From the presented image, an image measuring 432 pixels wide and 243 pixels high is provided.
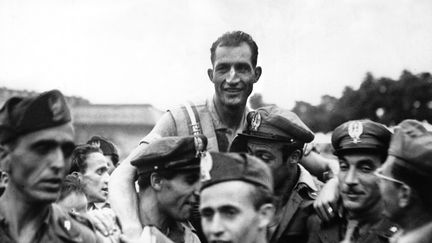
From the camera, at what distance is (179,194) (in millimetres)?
4641

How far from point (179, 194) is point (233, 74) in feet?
4.56

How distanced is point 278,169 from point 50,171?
2.09 meters

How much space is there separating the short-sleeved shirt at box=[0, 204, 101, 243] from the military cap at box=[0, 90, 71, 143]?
0.52 metres

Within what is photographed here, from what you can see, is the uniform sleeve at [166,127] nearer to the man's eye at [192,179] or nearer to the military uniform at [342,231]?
the man's eye at [192,179]

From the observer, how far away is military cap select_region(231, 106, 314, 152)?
5359 millimetres

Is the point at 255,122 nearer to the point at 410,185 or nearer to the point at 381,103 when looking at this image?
the point at 410,185

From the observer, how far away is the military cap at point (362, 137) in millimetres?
4828

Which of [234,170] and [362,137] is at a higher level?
[362,137]

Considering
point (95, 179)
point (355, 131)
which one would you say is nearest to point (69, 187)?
point (95, 179)

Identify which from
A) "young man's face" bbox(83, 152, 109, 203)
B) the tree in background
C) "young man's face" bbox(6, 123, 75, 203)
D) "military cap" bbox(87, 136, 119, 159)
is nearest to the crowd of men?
"young man's face" bbox(6, 123, 75, 203)

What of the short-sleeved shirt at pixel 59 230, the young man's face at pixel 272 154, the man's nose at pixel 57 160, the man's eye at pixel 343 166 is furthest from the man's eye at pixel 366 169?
the man's nose at pixel 57 160

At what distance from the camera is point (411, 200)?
3943 mm

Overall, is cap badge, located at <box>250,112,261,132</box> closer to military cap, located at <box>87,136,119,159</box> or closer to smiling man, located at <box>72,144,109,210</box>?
smiling man, located at <box>72,144,109,210</box>

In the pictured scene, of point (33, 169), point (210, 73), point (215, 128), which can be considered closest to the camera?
point (33, 169)
